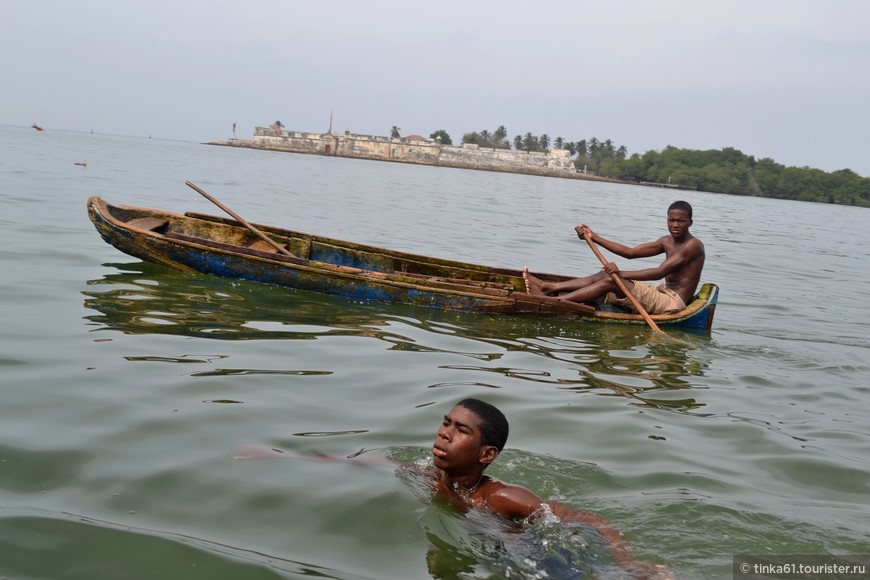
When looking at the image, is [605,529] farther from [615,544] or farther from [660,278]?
[660,278]

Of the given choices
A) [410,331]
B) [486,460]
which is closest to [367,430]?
[486,460]

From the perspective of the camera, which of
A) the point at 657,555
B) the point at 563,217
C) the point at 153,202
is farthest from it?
the point at 563,217

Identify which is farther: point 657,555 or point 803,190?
point 803,190

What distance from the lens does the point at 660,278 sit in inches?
347

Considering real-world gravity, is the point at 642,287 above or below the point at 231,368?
above

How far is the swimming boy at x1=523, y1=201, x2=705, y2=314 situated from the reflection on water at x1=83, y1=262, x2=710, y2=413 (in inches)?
15.3

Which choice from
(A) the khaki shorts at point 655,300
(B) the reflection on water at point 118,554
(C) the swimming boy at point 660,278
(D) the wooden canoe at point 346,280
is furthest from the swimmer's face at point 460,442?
(A) the khaki shorts at point 655,300

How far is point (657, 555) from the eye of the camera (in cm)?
364

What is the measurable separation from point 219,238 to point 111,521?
7.06 meters

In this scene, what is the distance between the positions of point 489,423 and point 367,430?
1439mm

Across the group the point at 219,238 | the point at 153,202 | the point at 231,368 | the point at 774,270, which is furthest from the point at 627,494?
the point at 153,202

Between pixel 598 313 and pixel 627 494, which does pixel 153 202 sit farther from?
pixel 627 494

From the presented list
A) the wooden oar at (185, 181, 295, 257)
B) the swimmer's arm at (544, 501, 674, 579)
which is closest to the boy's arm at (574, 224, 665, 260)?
the wooden oar at (185, 181, 295, 257)

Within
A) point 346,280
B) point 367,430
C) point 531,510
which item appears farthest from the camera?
point 346,280
